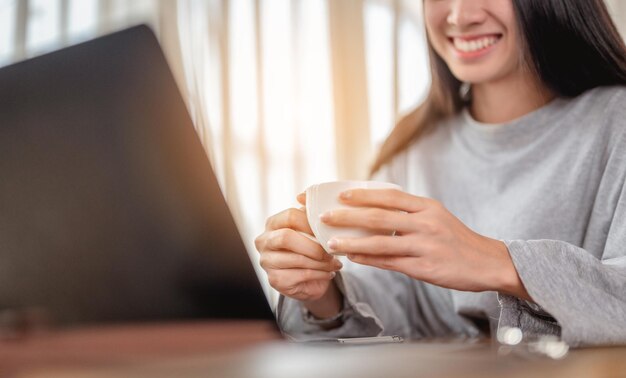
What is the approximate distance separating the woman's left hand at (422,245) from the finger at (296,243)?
14 cm

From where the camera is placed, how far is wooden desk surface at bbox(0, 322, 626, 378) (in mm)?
347

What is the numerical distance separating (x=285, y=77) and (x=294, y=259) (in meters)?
2.13

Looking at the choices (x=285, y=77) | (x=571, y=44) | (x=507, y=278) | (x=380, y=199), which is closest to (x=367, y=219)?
(x=380, y=199)

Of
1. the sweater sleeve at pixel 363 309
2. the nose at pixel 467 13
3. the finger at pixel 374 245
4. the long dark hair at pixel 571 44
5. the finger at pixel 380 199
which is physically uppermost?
the nose at pixel 467 13

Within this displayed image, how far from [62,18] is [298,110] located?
3.39 ft

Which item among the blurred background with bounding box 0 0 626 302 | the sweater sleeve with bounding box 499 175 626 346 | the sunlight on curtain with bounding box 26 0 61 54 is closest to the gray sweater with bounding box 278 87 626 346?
the sweater sleeve with bounding box 499 175 626 346

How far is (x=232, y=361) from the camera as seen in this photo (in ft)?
1.37

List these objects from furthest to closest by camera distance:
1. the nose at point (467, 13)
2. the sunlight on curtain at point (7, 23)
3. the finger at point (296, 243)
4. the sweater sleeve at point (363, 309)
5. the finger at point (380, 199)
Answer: the sunlight on curtain at point (7, 23) → the nose at point (467, 13) → the sweater sleeve at point (363, 309) → the finger at point (296, 243) → the finger at point (380, 199)

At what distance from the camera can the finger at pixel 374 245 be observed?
0.69 meters

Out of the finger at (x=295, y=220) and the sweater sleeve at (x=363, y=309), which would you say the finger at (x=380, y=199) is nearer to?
the finger at (x=295, y=220)

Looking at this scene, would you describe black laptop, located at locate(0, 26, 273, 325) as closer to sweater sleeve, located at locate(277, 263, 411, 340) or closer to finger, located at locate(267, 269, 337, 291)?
finger, located at locate(267, 269, 337, 291)

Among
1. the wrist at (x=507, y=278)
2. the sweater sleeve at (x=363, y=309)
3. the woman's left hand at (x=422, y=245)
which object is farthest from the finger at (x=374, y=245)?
the sweater sleeve at (x=363, y=309)

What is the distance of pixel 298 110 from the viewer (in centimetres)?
294

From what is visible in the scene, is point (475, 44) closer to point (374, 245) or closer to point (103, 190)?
point (374, 245)
